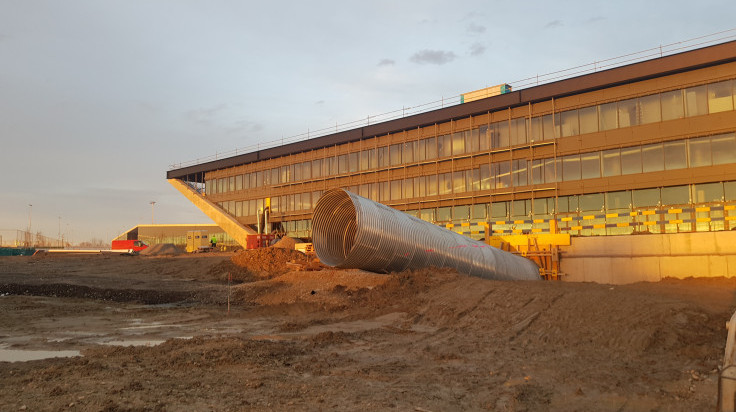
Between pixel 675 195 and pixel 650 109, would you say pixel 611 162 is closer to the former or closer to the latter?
pixel 650 109

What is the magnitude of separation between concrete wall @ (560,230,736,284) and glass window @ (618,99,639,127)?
8161 mm

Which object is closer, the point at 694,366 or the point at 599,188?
the point at 694,366

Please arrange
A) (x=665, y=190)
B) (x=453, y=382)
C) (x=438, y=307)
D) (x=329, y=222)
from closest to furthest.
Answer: (x=453, y=382), (x=438, y=307), (x=329, y=222), (x=665, y=190)

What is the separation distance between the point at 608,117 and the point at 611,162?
2842 millimetres

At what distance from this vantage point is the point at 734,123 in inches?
1092

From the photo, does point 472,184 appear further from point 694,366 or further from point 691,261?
point 694,366

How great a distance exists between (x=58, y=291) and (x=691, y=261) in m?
29.9

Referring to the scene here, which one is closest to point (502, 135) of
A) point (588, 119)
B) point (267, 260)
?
point (588, 119)

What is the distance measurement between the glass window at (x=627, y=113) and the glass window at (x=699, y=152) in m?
3.32

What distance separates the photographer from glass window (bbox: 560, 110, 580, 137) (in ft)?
109

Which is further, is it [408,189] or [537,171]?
[408,189]

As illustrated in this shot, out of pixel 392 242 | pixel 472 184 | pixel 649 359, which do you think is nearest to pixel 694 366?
pixel 649 359

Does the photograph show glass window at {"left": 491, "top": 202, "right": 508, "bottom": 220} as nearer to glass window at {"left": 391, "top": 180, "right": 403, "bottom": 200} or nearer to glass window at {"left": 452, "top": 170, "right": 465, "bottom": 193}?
glass window at {"left": 452, "top": 170, "right": 465, "bottom": 193}

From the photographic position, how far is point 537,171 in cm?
3472
